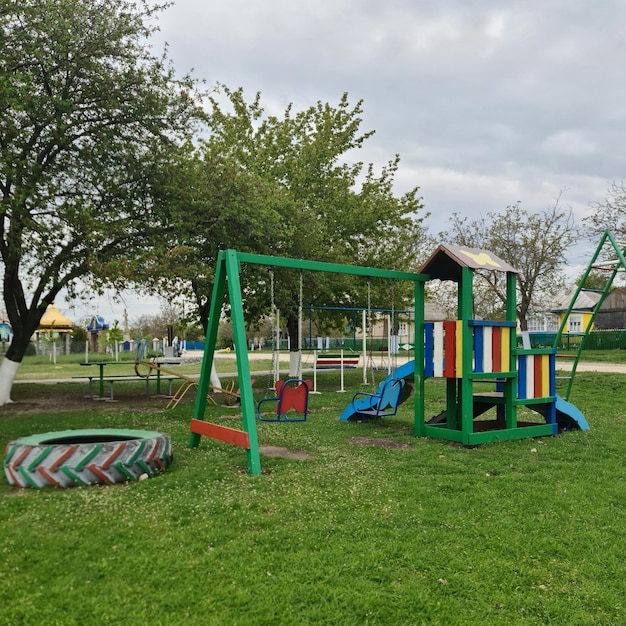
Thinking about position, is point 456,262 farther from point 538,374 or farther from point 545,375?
point 545,375

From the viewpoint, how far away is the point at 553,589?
377cm

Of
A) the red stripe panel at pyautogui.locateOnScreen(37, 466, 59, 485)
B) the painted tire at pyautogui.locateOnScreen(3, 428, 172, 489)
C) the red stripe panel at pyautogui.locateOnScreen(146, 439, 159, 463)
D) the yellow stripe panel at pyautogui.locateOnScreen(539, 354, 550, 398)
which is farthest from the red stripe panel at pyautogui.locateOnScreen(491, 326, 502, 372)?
the red stripe panel at pyautogui.locateOnScreen(37, 466, 59, 485)

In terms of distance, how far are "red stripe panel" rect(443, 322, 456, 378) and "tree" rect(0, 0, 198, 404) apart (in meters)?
6.70

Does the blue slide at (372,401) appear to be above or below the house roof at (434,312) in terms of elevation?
below

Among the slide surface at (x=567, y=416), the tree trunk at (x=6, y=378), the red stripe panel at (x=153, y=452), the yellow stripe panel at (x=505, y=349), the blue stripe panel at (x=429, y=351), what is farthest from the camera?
the tree trunk at (x=6, y=378)

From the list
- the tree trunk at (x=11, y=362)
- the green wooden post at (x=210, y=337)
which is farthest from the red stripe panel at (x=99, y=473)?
the tree trunk at (x=11, y=362)

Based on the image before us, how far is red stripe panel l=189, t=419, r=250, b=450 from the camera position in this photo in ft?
22.4

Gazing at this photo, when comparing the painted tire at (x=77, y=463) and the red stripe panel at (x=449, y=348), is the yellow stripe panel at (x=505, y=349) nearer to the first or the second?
the red stripe panel at (x=449, y=348)

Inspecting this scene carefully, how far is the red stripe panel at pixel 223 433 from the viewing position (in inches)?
268

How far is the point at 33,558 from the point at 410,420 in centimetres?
837

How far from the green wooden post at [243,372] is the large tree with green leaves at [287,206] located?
6.20 metres

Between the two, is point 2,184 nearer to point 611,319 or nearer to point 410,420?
point 410,420

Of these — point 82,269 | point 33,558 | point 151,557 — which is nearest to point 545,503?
point 151,557

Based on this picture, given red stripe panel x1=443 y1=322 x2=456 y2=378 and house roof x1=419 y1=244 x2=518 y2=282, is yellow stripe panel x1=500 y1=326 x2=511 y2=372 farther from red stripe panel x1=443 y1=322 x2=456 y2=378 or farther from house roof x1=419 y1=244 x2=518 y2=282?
house roof x1=419 y1=244 x2=518 y2=282
